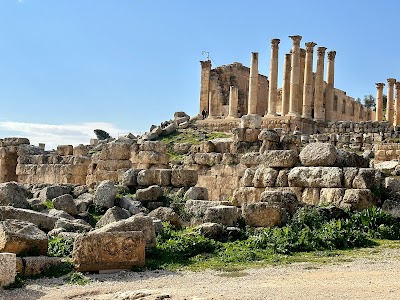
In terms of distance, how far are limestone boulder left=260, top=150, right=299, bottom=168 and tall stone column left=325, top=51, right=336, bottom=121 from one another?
118 ft

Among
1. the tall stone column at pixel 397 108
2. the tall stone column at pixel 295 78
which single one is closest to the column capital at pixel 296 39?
the tall stone column at pixel 295 78

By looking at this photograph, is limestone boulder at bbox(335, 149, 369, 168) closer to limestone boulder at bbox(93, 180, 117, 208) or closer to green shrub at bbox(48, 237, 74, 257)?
limestone boulder at bbox(93, 180, 117, 208)

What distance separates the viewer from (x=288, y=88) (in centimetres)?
4791

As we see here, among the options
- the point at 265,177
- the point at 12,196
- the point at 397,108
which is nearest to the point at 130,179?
the point at 12,196

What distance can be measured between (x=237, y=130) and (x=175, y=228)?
863 cm

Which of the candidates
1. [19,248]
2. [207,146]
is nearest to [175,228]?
[19,248]

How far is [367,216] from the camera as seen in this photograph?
13.0 metres

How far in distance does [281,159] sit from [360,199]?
2541 mm

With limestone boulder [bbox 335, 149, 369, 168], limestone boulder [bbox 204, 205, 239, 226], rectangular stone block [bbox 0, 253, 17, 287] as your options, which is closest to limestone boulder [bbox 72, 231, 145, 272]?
rectangular stone block [bbox 0, 253, 17, 287]

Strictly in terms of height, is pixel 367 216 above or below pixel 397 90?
below

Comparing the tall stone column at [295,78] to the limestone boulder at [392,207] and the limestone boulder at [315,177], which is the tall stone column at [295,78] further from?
the limestone boulder at [392,207]

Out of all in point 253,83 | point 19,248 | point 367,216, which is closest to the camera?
point 19,248

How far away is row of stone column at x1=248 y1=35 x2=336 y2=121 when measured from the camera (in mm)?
45125

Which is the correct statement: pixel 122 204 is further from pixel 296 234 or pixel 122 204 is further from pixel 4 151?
pixel 4 151
